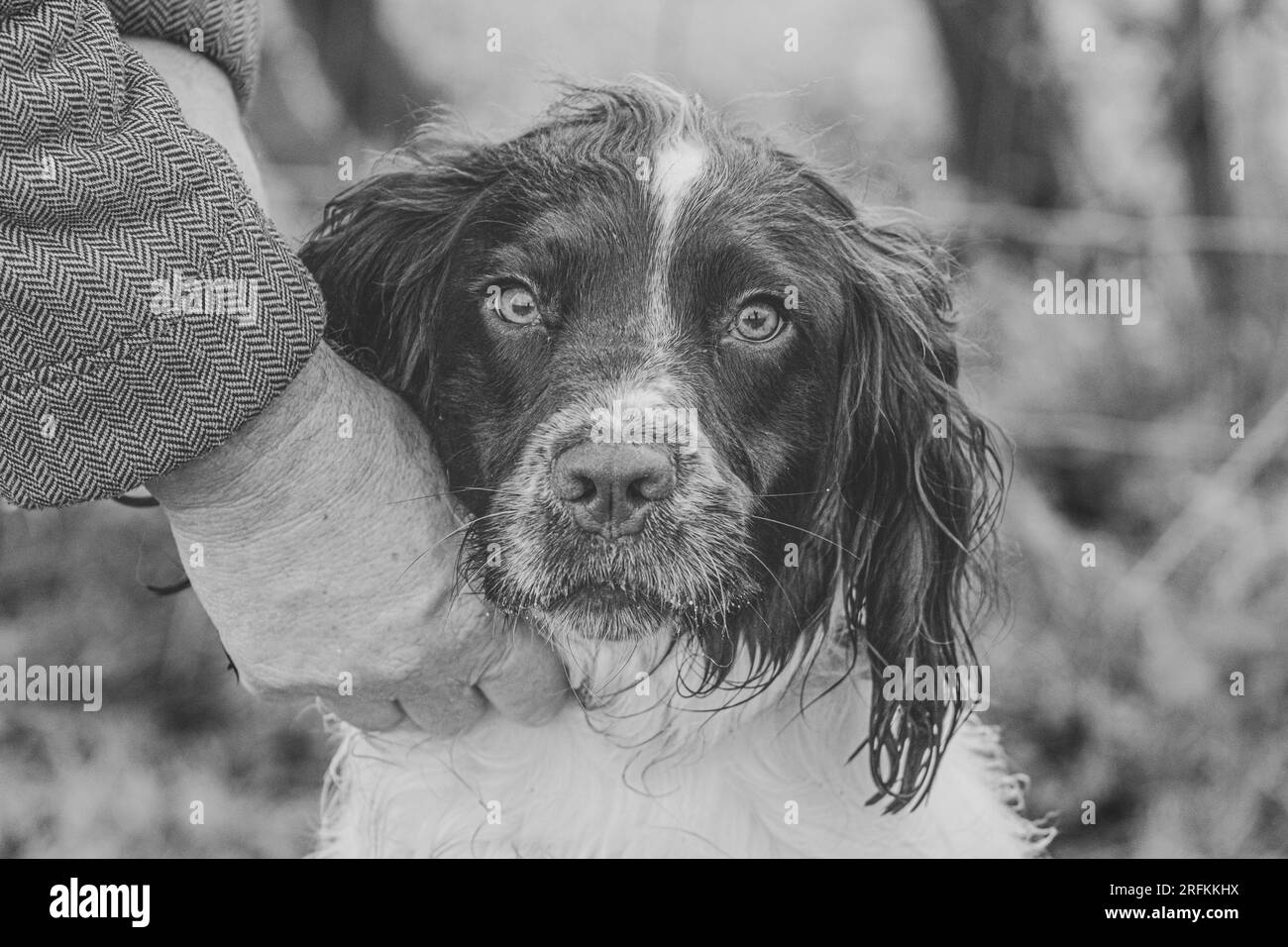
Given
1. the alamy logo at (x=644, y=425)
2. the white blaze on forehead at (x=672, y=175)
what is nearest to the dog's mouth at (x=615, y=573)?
the alamy logo at (x=644, y=425)

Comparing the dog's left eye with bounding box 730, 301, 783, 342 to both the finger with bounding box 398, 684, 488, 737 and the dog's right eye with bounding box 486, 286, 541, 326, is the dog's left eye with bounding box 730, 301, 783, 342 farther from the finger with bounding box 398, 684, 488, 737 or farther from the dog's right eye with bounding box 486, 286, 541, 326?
the finger with bounding box 398, 684, 488, 737

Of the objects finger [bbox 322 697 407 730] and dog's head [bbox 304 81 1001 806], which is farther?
finger [bbox 322 697 407 730]

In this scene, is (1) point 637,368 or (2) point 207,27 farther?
(2) point 207,27

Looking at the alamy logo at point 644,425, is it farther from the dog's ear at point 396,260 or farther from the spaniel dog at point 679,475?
the dog's ear at point 396,260

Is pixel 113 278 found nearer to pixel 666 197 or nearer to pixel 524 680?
pixel 666 197

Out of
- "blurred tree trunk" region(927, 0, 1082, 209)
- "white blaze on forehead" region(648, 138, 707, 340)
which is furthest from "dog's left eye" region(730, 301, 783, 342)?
"blurred tree trunk" region(927, 0, 1082, 209)

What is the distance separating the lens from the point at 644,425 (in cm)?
207

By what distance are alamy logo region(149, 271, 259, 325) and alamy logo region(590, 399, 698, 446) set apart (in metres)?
0.53

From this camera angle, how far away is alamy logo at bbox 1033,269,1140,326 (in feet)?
17.7

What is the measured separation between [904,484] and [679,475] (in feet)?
1.71

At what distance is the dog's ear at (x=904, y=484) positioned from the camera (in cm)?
239

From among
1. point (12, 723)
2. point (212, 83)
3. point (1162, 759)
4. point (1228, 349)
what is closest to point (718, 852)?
point (212, 83)

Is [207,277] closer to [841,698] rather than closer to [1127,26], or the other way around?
[841,698]

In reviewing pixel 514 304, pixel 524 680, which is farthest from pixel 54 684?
pixel 514 304
